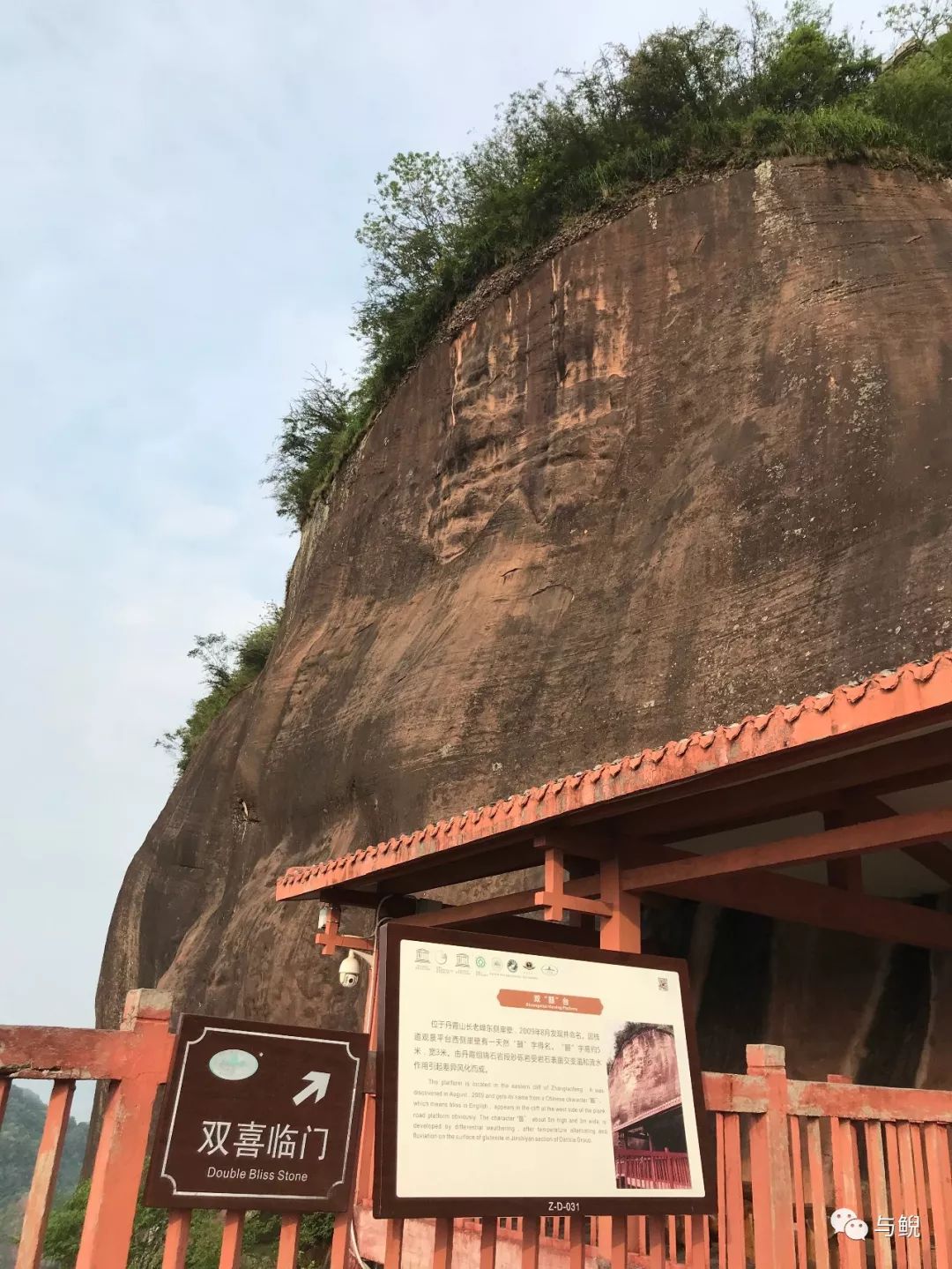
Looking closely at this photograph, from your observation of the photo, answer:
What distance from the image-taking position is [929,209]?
12453 mm

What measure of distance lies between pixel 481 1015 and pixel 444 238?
708 inches

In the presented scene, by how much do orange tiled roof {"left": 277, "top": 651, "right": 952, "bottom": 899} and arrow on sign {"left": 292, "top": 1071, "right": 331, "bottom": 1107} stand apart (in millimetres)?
2844

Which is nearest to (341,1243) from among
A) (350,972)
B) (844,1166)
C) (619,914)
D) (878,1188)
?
(844,1166)

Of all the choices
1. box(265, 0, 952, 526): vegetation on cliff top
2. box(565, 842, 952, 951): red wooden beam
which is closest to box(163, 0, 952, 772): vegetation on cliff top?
box(265, 0, 952, 526): vegetation on cliff top

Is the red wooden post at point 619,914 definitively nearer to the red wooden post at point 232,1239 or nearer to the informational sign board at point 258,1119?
the informational sign board at point 258,1119

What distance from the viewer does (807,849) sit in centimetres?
505

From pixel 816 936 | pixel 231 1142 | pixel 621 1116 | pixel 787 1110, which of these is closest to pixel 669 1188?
pixel 621 1116

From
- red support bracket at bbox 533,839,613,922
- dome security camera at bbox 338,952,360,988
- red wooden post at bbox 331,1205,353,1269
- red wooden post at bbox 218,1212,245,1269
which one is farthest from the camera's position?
dome security camera at bbox 338,952,360,988

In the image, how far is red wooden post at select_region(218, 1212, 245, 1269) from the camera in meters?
2.56

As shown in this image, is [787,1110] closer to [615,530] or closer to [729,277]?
[615,530]

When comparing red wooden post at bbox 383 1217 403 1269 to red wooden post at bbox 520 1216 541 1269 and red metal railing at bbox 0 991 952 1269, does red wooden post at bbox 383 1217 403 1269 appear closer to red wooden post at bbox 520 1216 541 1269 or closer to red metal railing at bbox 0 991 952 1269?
red metal railing at bbox 0 991 952 1269

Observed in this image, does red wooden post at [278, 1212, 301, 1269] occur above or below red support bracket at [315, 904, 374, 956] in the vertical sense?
below

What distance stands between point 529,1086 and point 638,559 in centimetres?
918

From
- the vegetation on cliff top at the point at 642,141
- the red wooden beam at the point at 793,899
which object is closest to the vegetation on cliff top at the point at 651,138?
the vegetation on cliff top at the point at 642,141
